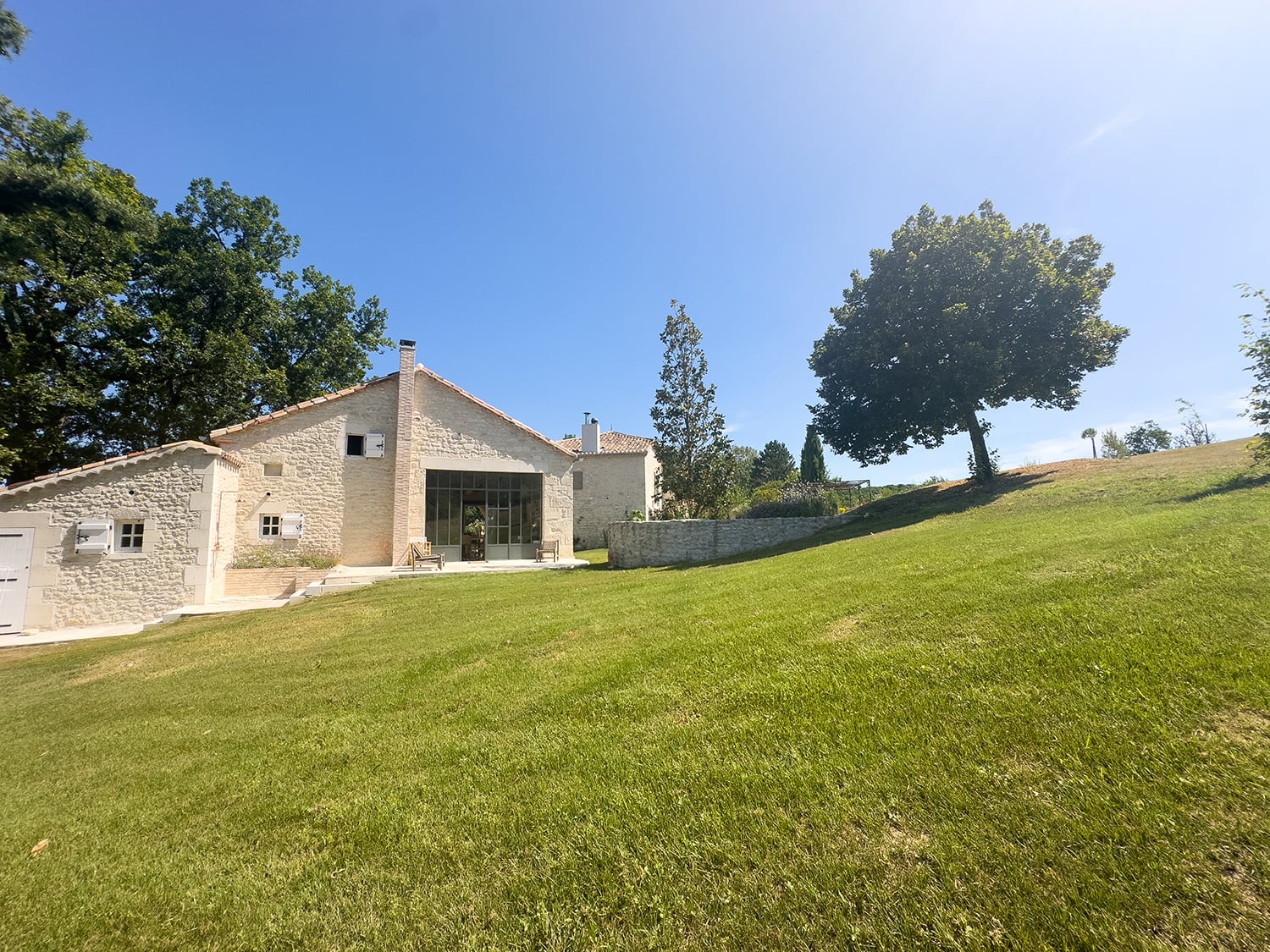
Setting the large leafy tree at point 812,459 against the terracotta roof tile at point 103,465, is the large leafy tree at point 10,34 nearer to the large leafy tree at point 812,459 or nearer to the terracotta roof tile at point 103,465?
the terracotta roof tile at point 103,465

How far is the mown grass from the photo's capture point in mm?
2041

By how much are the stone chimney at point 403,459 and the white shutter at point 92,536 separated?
22.5 ft

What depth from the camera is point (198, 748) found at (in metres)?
4.64

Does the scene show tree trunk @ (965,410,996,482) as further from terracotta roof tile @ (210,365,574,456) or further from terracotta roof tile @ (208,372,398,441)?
terracotta roof tile @ (208,372,398,441)

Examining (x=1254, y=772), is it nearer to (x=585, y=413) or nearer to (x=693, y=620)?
(x=693, y=620)

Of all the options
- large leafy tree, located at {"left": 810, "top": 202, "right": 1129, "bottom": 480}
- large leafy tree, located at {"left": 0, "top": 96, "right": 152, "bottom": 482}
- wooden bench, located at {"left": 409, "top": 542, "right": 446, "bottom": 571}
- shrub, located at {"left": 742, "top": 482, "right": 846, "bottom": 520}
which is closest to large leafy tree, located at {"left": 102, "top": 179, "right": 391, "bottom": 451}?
large leafy tree, located at {"left": 0, "top": 96, "right": 152, "bottom": 482}

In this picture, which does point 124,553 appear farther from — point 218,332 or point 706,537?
Answer: point 706,537

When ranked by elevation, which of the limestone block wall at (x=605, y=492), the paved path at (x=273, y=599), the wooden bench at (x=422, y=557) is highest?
the limestone block wall at (x=605, y=492)

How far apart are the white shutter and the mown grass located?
332 inches

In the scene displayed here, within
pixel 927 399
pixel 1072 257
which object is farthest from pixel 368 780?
pixel 1072 257

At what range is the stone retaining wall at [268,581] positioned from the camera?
48.4 feet

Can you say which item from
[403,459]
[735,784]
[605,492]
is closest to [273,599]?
[403,459]

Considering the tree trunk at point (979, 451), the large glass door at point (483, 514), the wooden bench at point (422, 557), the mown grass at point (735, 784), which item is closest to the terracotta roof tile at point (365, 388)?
the large glass door at point (483, 514)

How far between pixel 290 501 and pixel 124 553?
4.20 meters
